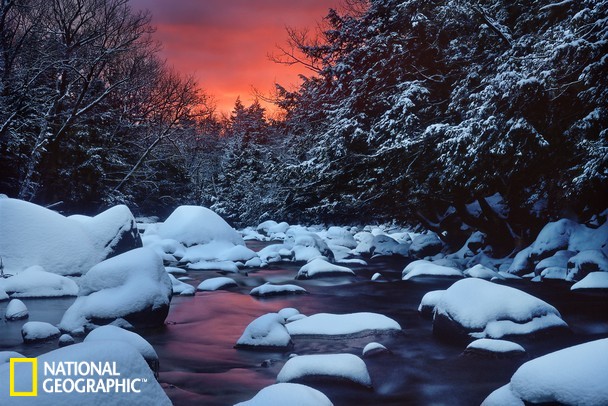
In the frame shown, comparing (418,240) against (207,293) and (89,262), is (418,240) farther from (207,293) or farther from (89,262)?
(89,262)

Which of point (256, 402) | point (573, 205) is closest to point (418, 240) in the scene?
point (573, 205)

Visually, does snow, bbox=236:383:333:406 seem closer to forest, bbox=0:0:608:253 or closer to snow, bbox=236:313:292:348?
snow, bbox=236:313:292:348

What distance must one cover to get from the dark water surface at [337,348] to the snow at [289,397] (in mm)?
835

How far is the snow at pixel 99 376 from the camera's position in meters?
2.72

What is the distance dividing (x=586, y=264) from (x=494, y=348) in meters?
6.40

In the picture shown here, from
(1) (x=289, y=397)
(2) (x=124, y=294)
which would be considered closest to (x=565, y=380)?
(1) (x=289, y=397)

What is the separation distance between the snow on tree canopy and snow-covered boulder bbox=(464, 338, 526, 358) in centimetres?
1122

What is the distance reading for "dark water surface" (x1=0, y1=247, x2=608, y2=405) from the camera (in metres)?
4.68

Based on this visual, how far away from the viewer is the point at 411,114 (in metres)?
13.9

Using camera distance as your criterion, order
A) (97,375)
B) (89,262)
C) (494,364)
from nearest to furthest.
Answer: (97,375) → (494,364) → (89,262)

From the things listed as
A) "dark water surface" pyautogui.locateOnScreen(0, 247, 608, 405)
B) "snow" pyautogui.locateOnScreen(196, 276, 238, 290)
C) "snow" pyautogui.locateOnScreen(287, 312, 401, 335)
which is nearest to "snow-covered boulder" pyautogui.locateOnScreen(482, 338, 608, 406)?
"dark water surface" pyautogui.locateOnScreen(0, 247, 608, 405)

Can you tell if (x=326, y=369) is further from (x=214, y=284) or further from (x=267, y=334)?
(x=214, y=284)

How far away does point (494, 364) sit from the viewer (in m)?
5.33

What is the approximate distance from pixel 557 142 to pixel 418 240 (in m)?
6.80
